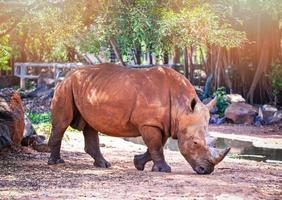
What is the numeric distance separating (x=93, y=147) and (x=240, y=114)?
522 inches

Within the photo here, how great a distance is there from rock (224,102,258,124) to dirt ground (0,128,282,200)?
37.8 ft

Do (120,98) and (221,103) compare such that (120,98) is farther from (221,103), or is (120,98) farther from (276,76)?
(276,76)

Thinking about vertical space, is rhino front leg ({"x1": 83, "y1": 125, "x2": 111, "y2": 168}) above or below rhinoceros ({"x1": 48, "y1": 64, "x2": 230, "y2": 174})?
below

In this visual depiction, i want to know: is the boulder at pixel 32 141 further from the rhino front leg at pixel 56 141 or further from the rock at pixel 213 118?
the rock at pixel 213 118

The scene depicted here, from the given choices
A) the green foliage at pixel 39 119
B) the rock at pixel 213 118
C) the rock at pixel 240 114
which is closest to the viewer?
the green foliage at pixel 39 119

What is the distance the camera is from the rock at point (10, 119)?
11.1 metres

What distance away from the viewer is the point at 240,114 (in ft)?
75.9

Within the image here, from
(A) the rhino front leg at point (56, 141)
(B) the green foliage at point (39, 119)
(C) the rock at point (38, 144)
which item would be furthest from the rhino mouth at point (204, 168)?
(B) the green foliage at point (39, 119)

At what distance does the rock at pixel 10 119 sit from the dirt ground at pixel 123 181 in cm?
33

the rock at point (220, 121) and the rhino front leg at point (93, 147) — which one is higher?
the rhino front leg at point (93, 147)

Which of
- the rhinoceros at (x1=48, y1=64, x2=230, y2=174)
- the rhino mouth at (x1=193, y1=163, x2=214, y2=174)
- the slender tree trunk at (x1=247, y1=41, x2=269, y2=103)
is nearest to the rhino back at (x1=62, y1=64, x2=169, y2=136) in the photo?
the rhinoceros at (x1=48, y1=64, x2=230, y2=174)

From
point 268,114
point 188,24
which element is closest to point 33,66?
point 268,114

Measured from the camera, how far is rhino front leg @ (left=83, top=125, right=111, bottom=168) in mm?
10445

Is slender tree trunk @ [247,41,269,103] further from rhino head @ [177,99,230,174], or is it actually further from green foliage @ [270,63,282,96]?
rhino head @ [177,99,230,174]
